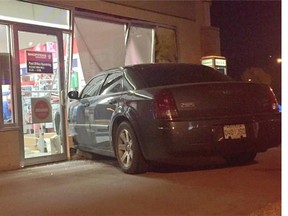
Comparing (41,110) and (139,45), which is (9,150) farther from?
(139,45)

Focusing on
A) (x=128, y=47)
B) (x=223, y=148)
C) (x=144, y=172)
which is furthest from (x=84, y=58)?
(x=223, y=148)

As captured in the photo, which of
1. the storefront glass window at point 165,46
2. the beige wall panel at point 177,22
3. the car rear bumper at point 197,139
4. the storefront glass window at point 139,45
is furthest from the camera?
the storefront glass window at point 165,46

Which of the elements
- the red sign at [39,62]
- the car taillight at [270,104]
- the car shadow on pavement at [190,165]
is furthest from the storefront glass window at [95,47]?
the car taillight at [270,104]

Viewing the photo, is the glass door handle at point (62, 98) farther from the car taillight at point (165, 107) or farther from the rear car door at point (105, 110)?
the car taillight at point (165, 107)

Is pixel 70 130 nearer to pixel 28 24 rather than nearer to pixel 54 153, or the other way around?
pixel 54 153

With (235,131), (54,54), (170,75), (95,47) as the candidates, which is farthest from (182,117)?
(95,47)

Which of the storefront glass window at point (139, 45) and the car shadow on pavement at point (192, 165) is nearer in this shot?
the car shadow on pavement at point (192, 165)

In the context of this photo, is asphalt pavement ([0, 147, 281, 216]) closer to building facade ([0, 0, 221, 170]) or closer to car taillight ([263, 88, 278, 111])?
car taillight ([263, 88, 278, 111])

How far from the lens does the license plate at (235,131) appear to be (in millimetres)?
6359

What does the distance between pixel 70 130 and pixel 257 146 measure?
3.86 meters

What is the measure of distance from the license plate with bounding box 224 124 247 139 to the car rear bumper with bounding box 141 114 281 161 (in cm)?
4

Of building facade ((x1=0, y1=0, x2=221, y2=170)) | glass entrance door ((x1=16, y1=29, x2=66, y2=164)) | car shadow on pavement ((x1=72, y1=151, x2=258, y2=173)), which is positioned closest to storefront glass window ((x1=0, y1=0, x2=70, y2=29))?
building facade ((x1=0, y1=0, x2=221, y2=170))

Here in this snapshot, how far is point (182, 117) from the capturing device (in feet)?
20.5

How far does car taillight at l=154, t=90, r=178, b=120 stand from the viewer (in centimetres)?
625
